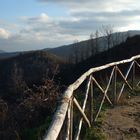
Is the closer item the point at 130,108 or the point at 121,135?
the point at 121,135

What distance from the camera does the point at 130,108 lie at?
1134cm

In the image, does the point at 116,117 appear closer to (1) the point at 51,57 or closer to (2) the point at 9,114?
(2) the point at 9,114

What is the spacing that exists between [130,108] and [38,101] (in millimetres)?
2270

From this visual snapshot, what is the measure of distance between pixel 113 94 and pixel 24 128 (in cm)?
236

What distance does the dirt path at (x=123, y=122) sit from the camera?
29.1 ft

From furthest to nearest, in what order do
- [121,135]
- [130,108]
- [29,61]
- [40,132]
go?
[29,61] → [130,108] → [40,132] → [121,135]

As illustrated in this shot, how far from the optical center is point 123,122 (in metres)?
9.82

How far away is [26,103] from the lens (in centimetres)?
1161

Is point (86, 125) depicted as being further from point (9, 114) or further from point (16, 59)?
point (16, 59)

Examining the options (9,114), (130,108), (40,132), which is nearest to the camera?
(40,132)

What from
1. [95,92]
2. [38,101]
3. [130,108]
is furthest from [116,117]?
[95,92]

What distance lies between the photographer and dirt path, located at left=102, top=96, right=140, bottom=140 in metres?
8.88

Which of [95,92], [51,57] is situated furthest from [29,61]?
[95,92]

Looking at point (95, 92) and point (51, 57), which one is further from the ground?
point (95, 92)
